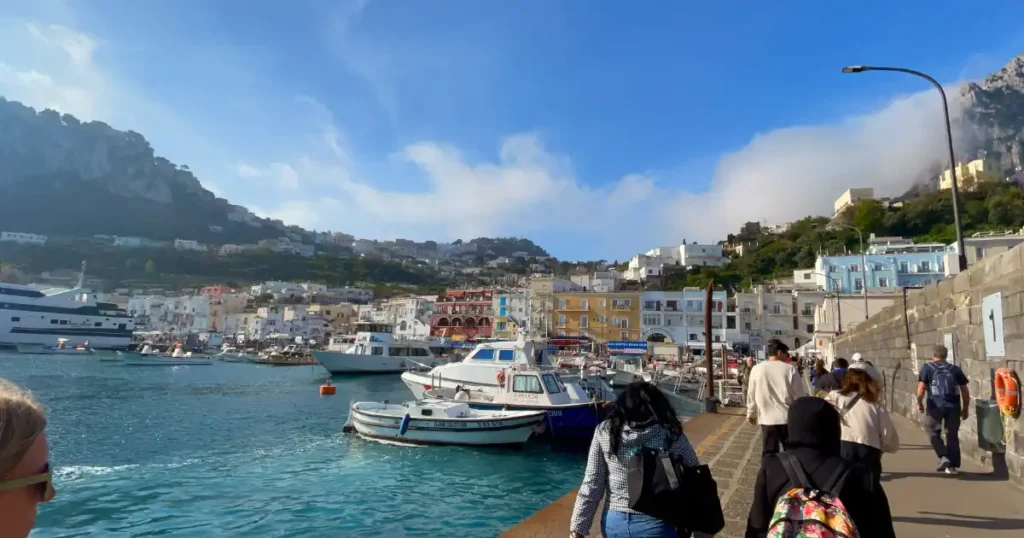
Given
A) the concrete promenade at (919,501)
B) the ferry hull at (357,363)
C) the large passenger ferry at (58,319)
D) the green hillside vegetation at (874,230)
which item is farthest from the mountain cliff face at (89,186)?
the concrete promenade at (919,501)

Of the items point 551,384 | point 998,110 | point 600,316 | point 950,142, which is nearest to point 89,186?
point 600,316

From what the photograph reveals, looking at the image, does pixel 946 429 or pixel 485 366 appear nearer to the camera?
pixel 946 429

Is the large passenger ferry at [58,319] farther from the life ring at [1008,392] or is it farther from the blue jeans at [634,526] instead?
the life ring at [1008,392]

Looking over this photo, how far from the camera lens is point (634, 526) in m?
2.59

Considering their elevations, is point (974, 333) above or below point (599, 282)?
below

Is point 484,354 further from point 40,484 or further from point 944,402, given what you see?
point 40,484

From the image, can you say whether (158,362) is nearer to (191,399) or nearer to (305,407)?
(191,399)

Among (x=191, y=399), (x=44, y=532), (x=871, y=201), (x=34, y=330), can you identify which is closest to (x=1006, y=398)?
(x=44, y=532)

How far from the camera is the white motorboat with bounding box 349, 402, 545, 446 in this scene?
14.8m

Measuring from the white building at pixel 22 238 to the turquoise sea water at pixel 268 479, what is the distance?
436ft

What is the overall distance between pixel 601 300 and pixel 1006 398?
51.3m

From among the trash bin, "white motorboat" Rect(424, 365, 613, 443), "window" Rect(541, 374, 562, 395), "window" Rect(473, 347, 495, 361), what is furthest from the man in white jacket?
"window" Rect(473, 347, 495, 361)

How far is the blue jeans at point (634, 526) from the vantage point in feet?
8.32

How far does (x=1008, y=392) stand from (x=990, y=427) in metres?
0.73
